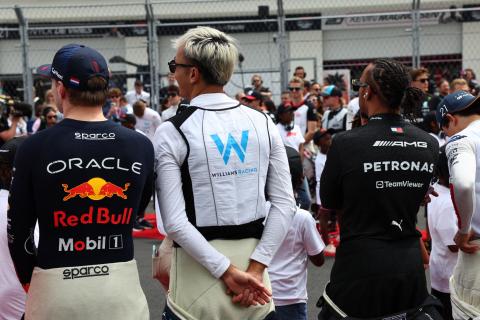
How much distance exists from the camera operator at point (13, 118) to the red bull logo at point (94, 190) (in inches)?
320

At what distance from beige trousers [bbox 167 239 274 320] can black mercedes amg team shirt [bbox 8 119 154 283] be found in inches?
9.4

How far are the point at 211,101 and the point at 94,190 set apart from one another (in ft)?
2.03

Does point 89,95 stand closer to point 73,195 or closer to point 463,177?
point 73,195

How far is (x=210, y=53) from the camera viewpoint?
3223 mm

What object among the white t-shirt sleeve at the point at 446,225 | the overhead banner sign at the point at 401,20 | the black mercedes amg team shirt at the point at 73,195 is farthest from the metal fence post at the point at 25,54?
the black mercedes amg team shirt at the point at 73,195

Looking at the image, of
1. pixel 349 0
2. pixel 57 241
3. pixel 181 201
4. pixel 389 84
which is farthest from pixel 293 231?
pixel 349 0

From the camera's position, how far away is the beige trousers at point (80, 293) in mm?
2980

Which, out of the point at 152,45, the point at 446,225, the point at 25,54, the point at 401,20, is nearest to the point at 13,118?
the point at 25,54

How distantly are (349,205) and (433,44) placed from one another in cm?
2229

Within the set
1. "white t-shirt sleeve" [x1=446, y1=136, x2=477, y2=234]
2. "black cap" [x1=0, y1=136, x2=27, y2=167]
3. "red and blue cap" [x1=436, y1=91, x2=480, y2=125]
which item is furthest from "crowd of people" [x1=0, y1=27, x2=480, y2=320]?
"red and blue cap" [x1=436, y1=91, x2=480, y2=125]

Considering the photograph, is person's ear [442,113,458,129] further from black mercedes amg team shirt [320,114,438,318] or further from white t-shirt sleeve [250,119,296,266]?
white t-shirt sleeve [250,119,296,266]

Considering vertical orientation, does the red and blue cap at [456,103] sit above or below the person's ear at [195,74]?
below

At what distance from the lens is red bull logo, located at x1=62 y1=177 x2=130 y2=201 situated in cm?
300

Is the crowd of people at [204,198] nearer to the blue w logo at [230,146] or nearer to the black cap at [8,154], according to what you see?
the blue w logo at [230,146]
